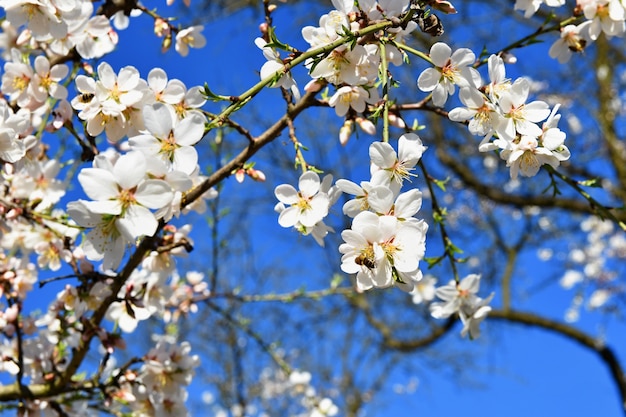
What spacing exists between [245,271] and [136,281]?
529cm

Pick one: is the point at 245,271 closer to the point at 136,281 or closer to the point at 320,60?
the point at 136,281

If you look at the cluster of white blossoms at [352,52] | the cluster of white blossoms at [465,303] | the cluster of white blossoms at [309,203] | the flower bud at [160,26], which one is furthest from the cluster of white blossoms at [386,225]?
the flower bud at [160,26]

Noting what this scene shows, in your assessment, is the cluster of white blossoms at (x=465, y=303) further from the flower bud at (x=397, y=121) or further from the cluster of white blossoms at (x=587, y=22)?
the cluster of white blossoms at (x=587, y=22)

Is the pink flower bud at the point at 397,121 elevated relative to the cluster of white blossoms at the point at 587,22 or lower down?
elevated

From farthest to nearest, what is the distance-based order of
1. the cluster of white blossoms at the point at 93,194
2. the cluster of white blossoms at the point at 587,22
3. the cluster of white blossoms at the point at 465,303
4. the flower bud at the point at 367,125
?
the cluster of white blossoms at the point at 465,303, the cluster of white blossoms at the point at 587,22, the flower bud at the point at 367,125, the cluster of white blossoms at the point at 93,194

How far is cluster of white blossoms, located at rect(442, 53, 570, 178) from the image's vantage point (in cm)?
108

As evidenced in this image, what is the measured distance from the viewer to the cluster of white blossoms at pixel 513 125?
3.55 feet

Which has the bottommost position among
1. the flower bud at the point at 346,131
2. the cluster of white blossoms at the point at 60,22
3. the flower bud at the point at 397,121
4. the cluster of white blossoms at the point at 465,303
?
the cluster of white blossoms at the point at 465,303

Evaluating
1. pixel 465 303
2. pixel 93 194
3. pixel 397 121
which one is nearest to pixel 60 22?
pixel 93 194

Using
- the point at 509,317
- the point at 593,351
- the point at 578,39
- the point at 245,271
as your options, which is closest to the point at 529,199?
the point at 509,317

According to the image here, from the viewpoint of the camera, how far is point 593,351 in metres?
6.27

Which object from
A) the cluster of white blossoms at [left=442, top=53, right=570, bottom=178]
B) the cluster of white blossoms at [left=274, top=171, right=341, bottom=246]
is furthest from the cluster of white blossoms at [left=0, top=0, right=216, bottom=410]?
the cluster of white blossoms at [left=442, top=53, right=570, bottom=178]

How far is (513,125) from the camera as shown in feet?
3.65

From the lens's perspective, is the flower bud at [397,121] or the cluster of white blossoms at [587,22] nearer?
the flower bud at [397,121]
